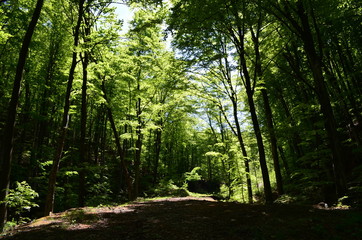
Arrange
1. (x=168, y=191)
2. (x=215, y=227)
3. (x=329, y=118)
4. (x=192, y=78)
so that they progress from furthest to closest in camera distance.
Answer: (x=168, y=191) → (x=192, y=78) → (x=329, y=118) → (x=215, y=227)

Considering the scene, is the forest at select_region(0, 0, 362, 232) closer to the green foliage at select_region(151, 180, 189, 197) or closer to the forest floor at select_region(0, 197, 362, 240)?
the green foliage at select_region(151, 180, 189, 197)

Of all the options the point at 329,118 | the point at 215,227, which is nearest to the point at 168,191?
the point at 215,227

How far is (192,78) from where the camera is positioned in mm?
15531

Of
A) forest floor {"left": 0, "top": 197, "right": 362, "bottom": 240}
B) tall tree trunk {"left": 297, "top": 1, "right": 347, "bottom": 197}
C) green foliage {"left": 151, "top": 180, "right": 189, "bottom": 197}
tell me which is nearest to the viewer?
forest floor {"left": 0, "top": 197, "right": 362, "bottom": 240}

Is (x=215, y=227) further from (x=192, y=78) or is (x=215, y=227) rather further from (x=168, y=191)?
(x=168, y=191)

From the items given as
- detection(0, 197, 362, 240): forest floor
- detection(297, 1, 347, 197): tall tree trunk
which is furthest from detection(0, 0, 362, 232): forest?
detection(0, 197, 362, 240): forest floor

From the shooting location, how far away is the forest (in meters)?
8.09

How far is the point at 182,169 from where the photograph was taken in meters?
40.9

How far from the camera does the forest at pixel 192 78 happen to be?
8.09m

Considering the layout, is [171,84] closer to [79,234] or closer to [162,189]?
[79,234]

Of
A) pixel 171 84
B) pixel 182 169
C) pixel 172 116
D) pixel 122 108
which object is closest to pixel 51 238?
pixel 171 84

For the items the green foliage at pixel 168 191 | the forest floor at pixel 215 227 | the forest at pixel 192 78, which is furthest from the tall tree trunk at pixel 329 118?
the green foliage at pixel 168 191

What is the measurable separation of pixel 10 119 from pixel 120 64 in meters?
8.66

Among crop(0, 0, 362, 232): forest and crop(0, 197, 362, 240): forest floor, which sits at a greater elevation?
crop(0, 0, 362, 232): forest
